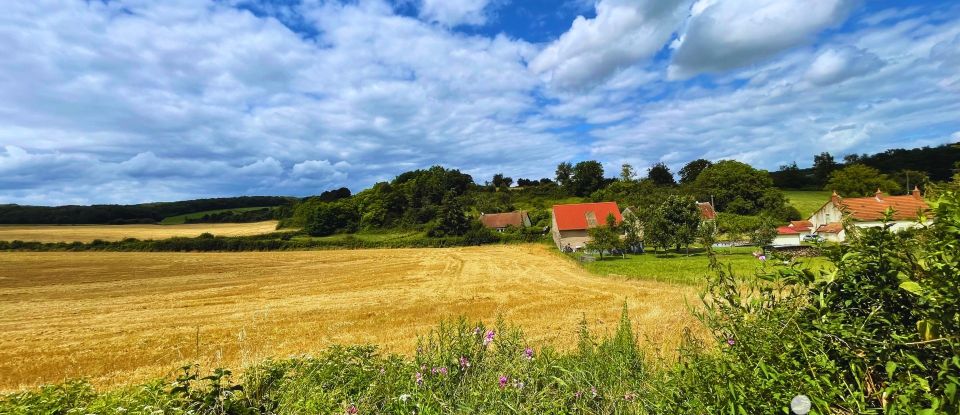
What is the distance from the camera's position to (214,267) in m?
44.6

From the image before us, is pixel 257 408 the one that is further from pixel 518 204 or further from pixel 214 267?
pixel 518 204

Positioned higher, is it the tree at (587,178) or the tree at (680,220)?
the tree at (587,178)

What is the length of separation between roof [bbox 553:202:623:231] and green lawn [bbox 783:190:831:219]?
3966 centimetres

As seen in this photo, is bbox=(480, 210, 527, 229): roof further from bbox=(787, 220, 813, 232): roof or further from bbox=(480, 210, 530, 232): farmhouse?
bbox=(787, 220, 813, 232): roof

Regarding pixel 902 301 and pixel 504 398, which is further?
pixel 504 398

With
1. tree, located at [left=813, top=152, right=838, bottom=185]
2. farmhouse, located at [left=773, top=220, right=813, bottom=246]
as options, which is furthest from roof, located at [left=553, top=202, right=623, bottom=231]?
tree, located at [left=813, top=152, right=838, bottom=185]

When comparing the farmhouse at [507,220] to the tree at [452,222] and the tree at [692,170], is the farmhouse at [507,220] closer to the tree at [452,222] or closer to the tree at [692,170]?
the tree at [452,222]

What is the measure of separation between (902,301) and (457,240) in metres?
66.5

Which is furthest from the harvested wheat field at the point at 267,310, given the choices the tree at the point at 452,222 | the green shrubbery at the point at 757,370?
the tree at the point at 452,222

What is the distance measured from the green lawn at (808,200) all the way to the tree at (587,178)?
1519 inches

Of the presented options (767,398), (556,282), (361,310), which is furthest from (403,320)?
(767,398)

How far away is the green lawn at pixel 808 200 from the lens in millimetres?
73969

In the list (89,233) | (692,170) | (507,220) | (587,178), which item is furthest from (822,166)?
(89,233)

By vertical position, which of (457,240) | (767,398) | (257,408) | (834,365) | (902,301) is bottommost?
(457,240)
